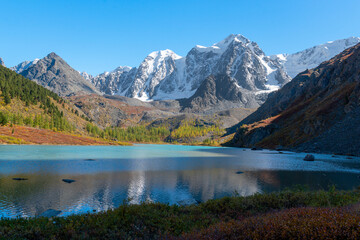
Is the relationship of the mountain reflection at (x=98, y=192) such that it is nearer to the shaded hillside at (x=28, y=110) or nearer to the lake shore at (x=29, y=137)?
the lake shore at (x=29, y=137)

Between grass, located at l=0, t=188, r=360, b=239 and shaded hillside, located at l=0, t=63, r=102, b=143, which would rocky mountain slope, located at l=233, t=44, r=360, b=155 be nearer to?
grass, located at l=0, t=188, r=360, b=239

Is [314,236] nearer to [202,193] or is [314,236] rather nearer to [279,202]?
[279,202]

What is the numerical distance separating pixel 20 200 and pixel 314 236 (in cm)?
2670

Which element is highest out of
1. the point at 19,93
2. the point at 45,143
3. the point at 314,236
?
the point at 19,93

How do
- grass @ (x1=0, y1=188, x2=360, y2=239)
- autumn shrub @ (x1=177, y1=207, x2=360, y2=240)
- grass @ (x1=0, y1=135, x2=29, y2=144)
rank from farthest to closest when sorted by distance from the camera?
grass @ (x1=0, y1=135, x2=29, y2=144) → grass @ (x1=0, y1=188, x2=360, y2=239) → autumn shrub @ (x1=177, y1=207, x2=360, y2=240)

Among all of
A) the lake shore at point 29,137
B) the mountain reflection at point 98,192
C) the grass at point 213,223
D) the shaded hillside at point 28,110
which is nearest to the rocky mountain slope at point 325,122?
the mountain reflection at point 98,192

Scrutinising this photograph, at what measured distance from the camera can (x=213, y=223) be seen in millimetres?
13406

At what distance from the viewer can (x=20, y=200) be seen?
22.8 m

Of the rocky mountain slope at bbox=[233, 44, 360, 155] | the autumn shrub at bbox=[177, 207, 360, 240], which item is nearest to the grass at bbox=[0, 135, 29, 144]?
the autumn shrub at bbox=[177, 207, 360, 240]

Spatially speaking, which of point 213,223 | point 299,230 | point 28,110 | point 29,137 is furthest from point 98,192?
point 28,110

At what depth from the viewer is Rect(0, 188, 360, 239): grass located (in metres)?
7.38

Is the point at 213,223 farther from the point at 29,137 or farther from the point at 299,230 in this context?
the point at 29,137

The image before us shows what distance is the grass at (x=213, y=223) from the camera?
291 inches

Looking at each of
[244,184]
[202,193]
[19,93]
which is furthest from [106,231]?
[19,93]
